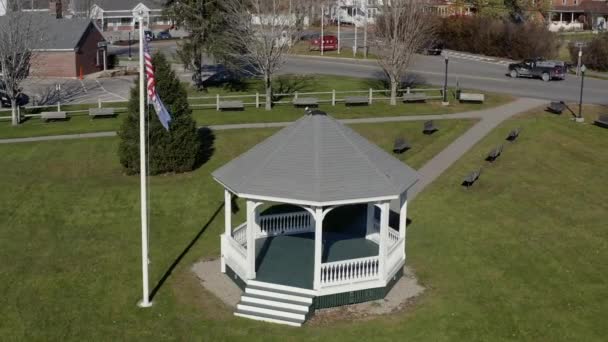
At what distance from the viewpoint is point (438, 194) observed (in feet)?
101

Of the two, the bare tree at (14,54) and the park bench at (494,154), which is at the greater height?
the bare tree at (14,54)

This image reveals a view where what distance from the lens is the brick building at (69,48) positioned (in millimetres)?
61094

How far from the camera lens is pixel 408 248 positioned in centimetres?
2606

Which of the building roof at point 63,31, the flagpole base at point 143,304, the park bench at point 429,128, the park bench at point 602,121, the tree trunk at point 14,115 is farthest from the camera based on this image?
the building roof at point 63,31

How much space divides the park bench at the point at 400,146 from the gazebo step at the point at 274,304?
1668 centimetres

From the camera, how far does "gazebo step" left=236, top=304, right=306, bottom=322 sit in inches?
803

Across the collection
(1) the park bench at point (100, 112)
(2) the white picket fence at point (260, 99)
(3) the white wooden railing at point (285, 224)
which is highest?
(2) the white picket fence at point (260, 99)

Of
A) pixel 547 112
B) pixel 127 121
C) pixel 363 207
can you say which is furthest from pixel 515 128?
pixel 127 121

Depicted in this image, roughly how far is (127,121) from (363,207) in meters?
11.2

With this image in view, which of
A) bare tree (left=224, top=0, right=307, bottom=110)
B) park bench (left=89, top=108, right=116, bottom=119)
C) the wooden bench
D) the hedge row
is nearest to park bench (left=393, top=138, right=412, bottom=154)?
the wooden bench

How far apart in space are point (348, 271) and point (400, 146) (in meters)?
15.0

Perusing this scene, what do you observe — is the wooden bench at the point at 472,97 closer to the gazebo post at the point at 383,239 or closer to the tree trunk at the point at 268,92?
the tree trunk at the point at 268,92

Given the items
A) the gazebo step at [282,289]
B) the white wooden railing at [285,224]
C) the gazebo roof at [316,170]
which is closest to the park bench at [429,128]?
the white wooden railing at [285,224]

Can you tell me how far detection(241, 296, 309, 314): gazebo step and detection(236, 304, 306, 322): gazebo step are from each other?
0.26 feet
